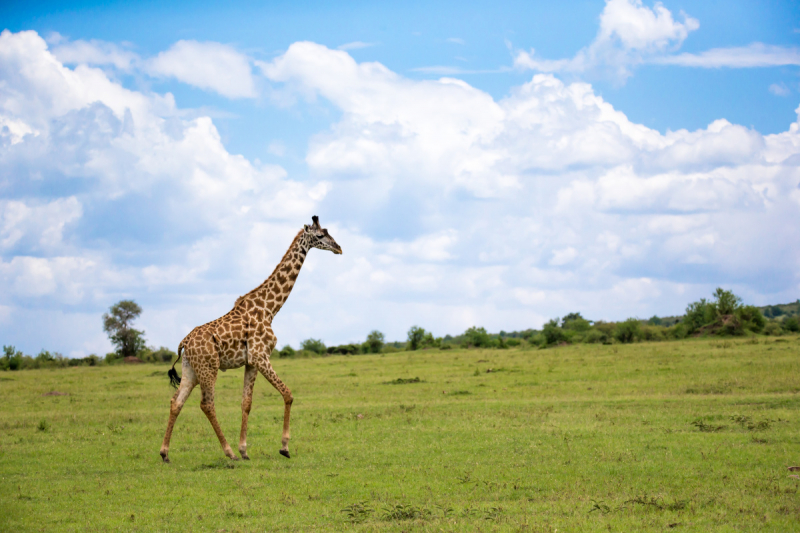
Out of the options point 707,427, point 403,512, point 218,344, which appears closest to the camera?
point 403,512

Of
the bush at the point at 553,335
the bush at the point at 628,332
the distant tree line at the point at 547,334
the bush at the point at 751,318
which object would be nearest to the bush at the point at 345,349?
the distant tree line at the point at 547,334

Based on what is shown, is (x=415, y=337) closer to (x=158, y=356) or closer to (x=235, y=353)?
(x=158, y=356)

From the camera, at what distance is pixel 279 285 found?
1283 centimetres

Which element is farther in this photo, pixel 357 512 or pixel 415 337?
pixel 415 337

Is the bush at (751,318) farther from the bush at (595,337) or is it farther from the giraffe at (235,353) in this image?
the giraffe at (235,353)

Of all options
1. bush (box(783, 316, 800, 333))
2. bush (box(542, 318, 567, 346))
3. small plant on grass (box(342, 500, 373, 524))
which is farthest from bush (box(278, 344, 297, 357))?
small plant on grass (box(342, 500, 373, 524))

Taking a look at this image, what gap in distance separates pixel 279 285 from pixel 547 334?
38.5 m

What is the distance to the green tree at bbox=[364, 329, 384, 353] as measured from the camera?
5619 centimetres

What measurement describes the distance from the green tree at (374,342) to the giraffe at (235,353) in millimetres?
43713

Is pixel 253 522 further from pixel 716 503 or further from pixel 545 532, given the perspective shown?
pixel 716 503

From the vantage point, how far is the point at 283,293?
1284 centimetres

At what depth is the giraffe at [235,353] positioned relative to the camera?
11.6 m

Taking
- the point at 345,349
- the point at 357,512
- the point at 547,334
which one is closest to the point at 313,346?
the point at 345,349

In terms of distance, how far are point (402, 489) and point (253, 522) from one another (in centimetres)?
227
